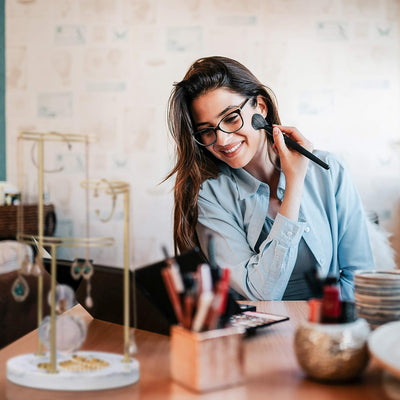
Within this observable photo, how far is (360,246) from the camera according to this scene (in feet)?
5.48

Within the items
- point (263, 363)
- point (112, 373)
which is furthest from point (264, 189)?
point (112, 373)

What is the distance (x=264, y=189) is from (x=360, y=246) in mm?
327

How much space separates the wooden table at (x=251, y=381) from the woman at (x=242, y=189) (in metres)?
0.69

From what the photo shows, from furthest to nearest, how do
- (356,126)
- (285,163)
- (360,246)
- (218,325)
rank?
(356,126) → (360,246) → (285,163) → (218,325)

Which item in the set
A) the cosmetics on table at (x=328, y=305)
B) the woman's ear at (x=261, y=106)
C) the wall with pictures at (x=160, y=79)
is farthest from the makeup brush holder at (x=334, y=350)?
the wall with pictures at (x=160, y=79)

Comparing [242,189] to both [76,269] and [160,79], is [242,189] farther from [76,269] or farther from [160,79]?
[160,79]

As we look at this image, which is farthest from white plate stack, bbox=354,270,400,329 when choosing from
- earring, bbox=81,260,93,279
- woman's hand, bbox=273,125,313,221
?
woman's hand, bbox=273,125,313,221

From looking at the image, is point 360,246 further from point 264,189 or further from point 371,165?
point 371,165

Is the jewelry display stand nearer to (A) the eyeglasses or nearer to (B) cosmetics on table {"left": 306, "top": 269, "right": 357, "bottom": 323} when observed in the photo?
(B) cosmetics on table {"left": 306, "top": 269, "right": 357, "bottom": 323}

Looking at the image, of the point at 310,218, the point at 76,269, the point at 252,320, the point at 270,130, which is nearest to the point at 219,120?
the point at 270,130

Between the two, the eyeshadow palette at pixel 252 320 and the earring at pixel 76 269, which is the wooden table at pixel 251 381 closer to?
the eyeshadow palette at pixel 252 320

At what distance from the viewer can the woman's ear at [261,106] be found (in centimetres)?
175

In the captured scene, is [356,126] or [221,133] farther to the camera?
[356,126]

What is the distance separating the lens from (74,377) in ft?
2.18
